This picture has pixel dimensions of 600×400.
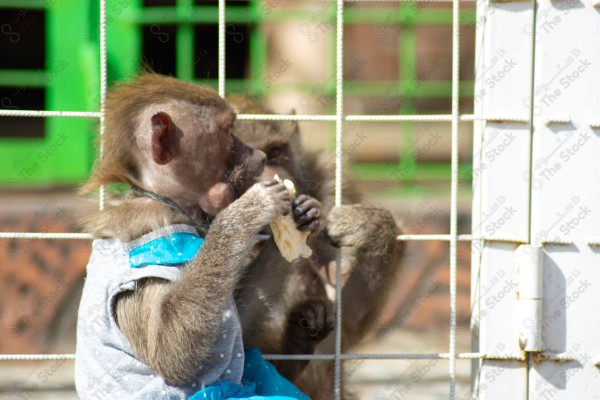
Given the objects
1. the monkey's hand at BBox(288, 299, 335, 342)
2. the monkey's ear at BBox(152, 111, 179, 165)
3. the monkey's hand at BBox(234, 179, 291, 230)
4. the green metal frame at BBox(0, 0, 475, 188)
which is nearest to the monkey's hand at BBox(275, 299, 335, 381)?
the monkey's hand at BBox(288, 299, 335, 342)

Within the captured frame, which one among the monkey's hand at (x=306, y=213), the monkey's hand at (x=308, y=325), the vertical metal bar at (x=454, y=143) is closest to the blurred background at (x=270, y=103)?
the monkey's hand at (x=308, y=325)

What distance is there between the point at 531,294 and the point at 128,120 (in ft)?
4.63

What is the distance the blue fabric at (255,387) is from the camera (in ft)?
9.75

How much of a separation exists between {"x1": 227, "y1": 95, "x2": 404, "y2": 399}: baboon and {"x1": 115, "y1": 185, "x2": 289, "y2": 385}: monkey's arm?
1.24 feet

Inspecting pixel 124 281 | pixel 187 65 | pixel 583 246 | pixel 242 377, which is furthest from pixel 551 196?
pixel 187 65

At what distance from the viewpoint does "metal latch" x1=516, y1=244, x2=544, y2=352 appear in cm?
338

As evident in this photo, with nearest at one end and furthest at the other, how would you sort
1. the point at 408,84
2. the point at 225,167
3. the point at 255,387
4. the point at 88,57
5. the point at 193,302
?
the point at 193,302 < the point at 255,387 < the point at 225,167 < the point at 88,57 < the point at 408,84

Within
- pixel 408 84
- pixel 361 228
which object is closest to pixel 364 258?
pixel 361 228

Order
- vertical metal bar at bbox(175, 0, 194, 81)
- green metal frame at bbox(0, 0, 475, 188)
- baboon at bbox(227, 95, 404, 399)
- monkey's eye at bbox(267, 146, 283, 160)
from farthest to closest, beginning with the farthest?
green metal frame at bbox(0, 0, 475, 188), vertical metal bar at bbox(175, 0, 194, 81), monkey's eye at bbox(267, 146, 283, 160), baboon at bbox(227, 95, 404, 399)

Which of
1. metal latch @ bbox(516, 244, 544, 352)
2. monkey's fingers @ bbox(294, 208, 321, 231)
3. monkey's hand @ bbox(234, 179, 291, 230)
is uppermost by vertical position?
monkey's hand @ bbox(234, 179, 291, 230)

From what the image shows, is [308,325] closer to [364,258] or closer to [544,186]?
[364,258]

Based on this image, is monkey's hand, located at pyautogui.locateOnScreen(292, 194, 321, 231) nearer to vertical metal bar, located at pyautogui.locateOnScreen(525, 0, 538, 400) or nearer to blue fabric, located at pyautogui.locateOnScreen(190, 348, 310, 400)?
blue fabric, located at pyautogui.locateOnScreen(190, 348, 310, 400)

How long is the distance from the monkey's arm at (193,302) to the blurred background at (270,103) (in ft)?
8.40

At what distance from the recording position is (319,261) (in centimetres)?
420
